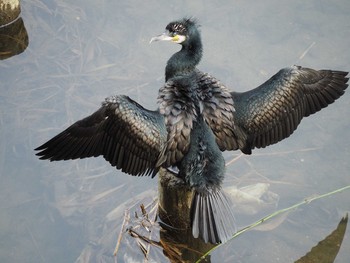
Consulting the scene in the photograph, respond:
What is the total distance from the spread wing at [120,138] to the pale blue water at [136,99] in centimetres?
75

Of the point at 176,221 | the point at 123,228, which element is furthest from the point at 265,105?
the point at 123,228

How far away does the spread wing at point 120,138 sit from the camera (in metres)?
4.94

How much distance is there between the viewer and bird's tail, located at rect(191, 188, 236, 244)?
14.8 ft

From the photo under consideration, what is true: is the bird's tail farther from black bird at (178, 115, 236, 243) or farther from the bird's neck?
the bird's neck

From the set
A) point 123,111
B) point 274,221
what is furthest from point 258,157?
point 123,111

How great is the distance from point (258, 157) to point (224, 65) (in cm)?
134

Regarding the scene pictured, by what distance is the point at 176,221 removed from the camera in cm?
512

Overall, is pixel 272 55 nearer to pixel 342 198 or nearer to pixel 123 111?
pixel 342 198

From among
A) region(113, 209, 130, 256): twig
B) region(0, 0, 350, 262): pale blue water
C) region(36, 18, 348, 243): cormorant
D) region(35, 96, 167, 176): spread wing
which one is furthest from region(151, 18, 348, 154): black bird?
region(113, 209, 130, 256): twig

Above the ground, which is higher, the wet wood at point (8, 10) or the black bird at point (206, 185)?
the wet wood at point (8, 10)

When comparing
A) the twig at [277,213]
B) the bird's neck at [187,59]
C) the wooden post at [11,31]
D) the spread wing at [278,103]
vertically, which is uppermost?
the wooden post at [11,31]

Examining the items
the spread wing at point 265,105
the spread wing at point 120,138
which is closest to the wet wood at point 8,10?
the spread wing at point 120,138

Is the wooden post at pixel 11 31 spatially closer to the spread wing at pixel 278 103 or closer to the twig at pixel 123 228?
the twig at pixel 123 228

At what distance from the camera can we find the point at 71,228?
5688mm
